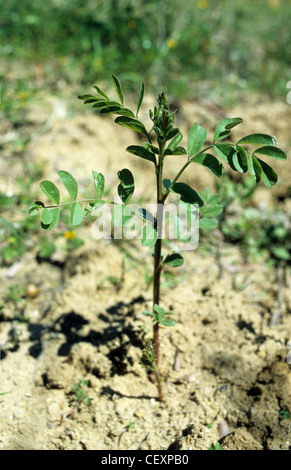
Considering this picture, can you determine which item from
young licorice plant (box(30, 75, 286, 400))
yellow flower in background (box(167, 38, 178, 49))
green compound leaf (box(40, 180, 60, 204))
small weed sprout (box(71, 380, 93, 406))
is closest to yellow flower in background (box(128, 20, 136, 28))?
yellow flower in background (box(167, 38, 178, 49))

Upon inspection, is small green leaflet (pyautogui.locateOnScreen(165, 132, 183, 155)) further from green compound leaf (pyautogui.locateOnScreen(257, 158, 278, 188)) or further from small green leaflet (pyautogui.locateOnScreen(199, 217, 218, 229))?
small green leaflet (pyautogui.locateOnScreen(199, 217, 218, 229))

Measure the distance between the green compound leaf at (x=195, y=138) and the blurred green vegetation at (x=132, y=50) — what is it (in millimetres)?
2755

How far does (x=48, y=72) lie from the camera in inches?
166

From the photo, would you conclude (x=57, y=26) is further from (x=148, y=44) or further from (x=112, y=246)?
(x=112, y=246)

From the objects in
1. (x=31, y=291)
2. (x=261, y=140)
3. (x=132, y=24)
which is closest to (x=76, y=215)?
(x=261, y=140)

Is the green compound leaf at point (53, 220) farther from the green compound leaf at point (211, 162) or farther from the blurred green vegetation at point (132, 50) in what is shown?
the blurred green vegetation at point (132, 50)

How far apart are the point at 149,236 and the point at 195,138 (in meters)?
0.40

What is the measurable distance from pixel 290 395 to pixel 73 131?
9.14ft

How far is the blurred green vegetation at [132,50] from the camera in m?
4.15

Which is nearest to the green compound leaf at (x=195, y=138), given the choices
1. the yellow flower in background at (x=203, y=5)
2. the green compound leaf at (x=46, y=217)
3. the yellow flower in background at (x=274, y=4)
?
the green compound leaf at (x=46, y=217)

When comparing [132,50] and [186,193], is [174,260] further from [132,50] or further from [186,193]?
[132,50]

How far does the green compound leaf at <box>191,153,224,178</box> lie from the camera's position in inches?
51.1

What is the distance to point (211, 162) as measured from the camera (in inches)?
51.6
